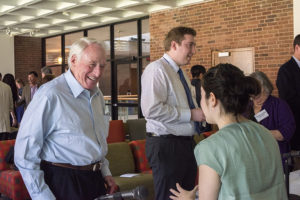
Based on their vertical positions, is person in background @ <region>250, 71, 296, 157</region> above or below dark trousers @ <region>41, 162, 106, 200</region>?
above

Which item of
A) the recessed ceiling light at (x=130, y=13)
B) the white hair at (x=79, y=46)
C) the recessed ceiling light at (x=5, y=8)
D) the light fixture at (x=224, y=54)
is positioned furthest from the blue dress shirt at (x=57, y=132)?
the recessed ceiling light at (x=5, y=8)

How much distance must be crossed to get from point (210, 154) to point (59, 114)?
836 mm

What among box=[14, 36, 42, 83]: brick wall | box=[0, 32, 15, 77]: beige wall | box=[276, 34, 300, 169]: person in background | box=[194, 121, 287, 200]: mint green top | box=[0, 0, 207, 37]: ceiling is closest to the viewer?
box=[194, 121, 287, 200]: mint green top

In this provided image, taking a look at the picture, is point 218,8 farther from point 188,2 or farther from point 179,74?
point 179,74

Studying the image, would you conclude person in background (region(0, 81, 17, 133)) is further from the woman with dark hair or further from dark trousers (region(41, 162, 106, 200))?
the woman with dark hair

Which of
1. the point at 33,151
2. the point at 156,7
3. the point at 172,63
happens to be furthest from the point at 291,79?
the point at 156,7

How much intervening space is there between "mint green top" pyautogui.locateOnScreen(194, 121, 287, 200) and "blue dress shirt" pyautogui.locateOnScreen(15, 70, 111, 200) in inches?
29.2

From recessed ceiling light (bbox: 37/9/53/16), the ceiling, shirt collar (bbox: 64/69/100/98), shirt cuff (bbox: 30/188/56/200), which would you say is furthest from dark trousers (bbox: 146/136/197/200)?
recessed ceiling light (bbox: 37/9/53/16)

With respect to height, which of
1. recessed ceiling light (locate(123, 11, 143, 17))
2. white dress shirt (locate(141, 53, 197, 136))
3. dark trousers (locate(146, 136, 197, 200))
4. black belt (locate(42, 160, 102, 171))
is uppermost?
recessed ceiling light (locate(123, 11, 143, 17))

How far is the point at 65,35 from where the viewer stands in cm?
1331

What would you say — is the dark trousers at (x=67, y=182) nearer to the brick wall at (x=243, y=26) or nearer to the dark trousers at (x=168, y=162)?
the dark trousers at (x=168, y=162)

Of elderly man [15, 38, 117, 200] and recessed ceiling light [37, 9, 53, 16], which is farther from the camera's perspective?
recessed ceiling light [37, 9, 53, 16]

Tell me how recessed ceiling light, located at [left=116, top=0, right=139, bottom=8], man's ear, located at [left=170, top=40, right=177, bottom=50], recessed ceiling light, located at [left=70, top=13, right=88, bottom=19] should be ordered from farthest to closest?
recessed ceiling light, located at [left=70, top=13, right=88, bottom=19] < recessed ceiling light, located at [left=116, top=0, right=139, bottom=8] < man's ear, located at [left=170, top=40, right=177, bottom=50]

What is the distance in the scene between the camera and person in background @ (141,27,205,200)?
2719mm
